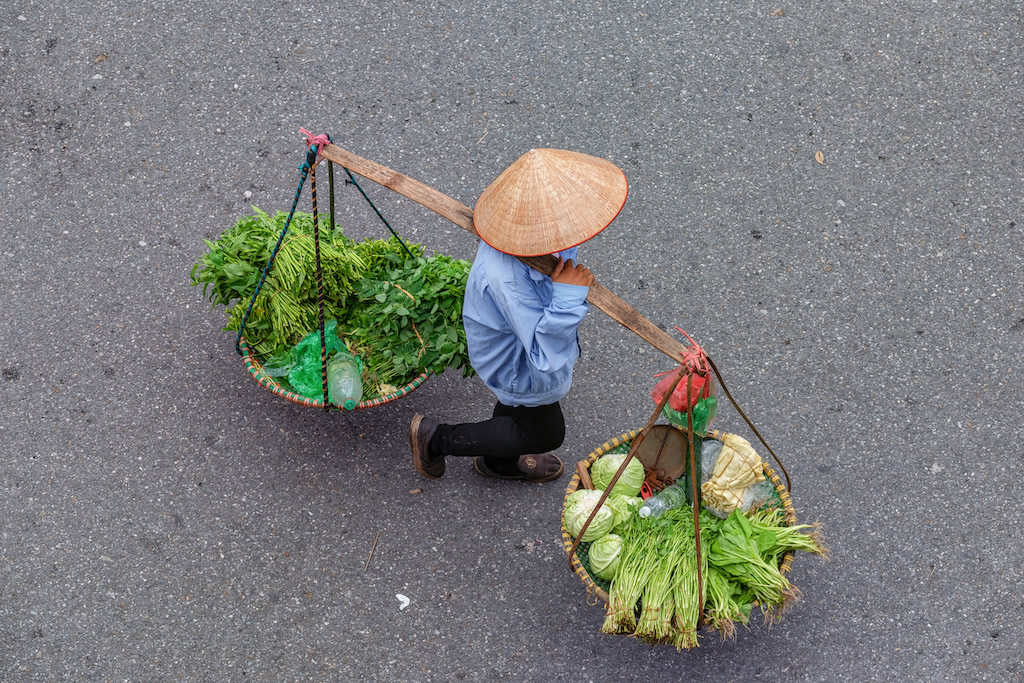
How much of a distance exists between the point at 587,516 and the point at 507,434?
1.27 feet

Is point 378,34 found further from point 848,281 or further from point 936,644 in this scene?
point 936,644

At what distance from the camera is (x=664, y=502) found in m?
2.97

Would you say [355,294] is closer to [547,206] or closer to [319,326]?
[319,326]

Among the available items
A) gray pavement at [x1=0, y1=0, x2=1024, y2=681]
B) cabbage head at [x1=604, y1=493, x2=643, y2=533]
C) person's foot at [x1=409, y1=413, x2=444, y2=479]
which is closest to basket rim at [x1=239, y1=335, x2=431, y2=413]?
person's foot at [x1=409, y1=413, x2=444, y2=479]

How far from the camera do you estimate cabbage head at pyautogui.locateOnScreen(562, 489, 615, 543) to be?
2.86 m

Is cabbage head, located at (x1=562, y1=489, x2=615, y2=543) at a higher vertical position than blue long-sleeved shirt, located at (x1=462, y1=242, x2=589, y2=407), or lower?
lower

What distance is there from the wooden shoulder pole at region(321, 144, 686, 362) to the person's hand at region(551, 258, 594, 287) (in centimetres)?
2

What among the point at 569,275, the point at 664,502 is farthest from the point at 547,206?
the point at 664,502

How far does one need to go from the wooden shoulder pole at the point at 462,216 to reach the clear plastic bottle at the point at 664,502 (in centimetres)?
59

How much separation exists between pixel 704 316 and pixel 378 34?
1.97 meters

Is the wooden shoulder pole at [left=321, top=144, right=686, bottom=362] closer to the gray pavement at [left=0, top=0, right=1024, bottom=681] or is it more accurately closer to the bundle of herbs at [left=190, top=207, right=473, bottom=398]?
the bundle of herbs at [left=190, top=207, right=473, bottom=398]

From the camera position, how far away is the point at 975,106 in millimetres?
3990

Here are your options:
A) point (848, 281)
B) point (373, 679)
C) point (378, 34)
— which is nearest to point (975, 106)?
point (848, 281)

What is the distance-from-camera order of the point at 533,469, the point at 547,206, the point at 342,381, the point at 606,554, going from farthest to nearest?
the point at 533,469 < the point at 342,381 < the point at 606,554 < the point at 547,206
